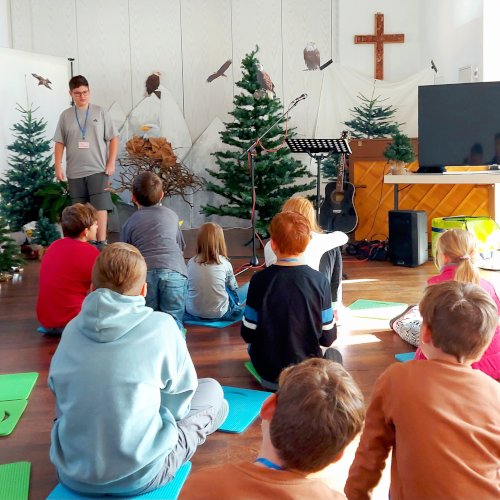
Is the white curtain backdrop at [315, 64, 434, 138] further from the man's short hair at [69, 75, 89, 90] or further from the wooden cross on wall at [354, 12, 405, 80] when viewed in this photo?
the man's short hair at [69, 75, 89, 90]

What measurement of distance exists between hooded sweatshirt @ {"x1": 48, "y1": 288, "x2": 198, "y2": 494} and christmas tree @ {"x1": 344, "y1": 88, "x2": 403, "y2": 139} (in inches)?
221

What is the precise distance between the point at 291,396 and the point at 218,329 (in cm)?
314

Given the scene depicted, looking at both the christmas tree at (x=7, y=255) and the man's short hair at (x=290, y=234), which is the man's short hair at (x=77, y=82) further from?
the man's short hair at (x=290, y=234)

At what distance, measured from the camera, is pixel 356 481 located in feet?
5.42

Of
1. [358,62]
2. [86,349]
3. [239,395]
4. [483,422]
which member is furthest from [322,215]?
[483,422]

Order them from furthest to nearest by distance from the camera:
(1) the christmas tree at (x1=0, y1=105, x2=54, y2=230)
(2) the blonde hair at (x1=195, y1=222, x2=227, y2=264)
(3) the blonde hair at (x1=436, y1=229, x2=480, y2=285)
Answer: (1) the christmas tree at (x1=0, y1=105, x2=54, y2=230), (2) the blonde hair at (x1=195, y1=222, x2=227, y2=264), (3) the blonde hair at (x1=436, y1=229, x2=480, y2=285)

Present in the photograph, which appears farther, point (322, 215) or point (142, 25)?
point (142, 25)

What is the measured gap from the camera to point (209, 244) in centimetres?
422

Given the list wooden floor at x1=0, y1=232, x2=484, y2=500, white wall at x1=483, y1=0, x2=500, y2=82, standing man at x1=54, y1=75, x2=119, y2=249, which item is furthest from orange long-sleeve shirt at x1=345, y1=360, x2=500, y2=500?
white wall at x1=483, y1=0, x2=500, y2=82

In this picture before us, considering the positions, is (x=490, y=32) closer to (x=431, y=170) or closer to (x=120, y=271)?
(x=431, y=170)

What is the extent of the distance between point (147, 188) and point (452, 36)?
167 inches

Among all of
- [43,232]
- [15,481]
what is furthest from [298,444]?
[43,232]

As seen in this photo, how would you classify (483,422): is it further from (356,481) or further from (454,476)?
(356,481)

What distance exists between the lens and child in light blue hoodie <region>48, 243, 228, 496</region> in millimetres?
2041
